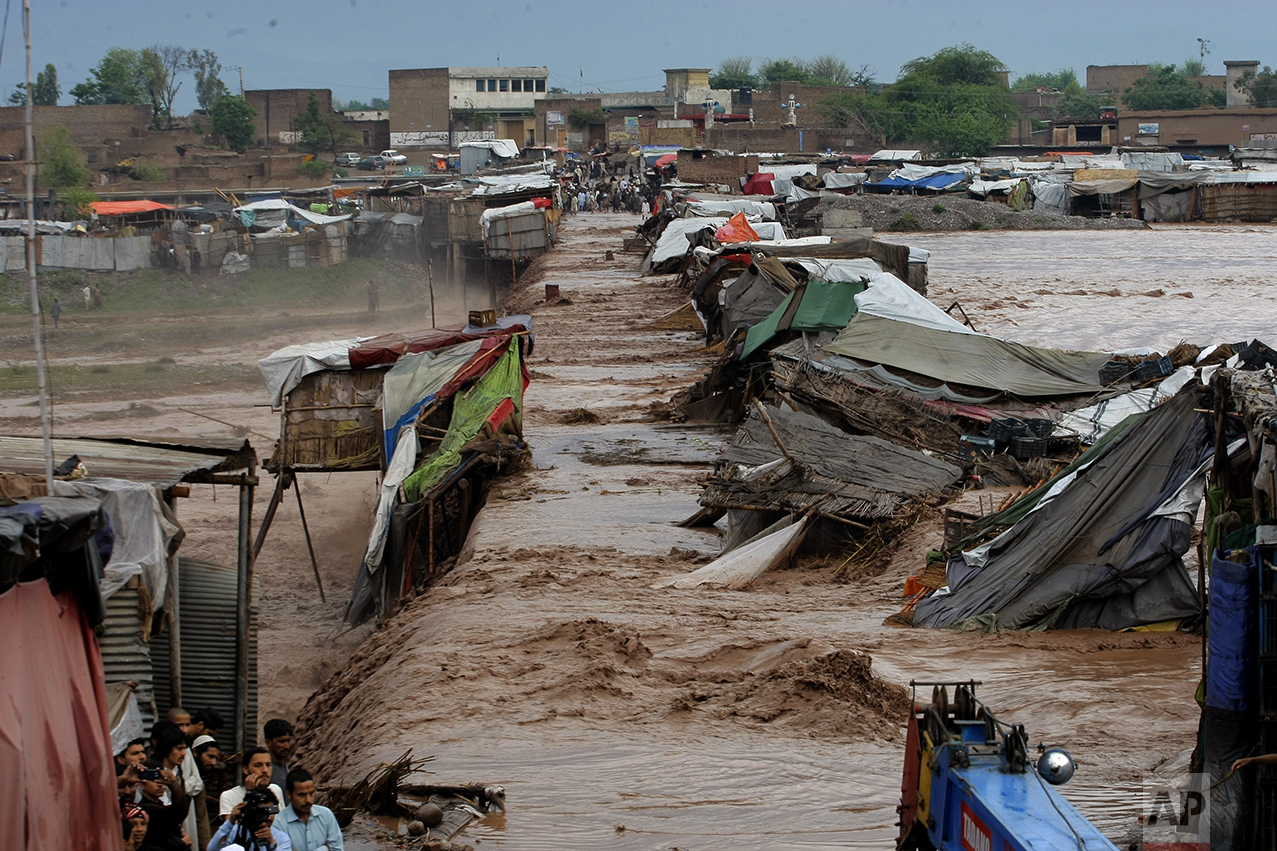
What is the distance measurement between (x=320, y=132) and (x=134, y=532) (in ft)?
243

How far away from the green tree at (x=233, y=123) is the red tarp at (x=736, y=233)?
170 ft

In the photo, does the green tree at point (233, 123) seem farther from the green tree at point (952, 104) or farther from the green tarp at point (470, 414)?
the green tarp at point (470, 414)

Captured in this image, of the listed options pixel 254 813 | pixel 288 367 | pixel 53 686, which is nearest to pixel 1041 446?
pixel 288 367

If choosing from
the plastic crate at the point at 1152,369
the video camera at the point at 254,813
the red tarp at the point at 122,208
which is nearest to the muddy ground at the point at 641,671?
the video camera at the point at 254,813

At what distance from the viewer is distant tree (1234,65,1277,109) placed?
295ft

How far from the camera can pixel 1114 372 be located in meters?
15.4

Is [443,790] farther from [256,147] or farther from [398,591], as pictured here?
[256,147]

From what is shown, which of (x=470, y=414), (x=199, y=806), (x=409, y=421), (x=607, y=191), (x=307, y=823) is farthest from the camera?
(x=607, y=191)

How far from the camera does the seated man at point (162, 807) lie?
5.61m

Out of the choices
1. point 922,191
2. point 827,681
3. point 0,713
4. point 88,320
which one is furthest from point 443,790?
point 922,191

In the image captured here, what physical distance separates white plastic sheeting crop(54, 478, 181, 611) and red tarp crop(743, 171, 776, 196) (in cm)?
4362

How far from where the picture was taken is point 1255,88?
91.1 m

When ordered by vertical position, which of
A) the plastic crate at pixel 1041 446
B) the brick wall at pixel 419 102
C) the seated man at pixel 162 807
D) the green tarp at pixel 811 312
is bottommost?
the seated man at pixel 162 807

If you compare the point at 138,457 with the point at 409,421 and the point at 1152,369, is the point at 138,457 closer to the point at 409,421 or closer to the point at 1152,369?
the point at 409,421
